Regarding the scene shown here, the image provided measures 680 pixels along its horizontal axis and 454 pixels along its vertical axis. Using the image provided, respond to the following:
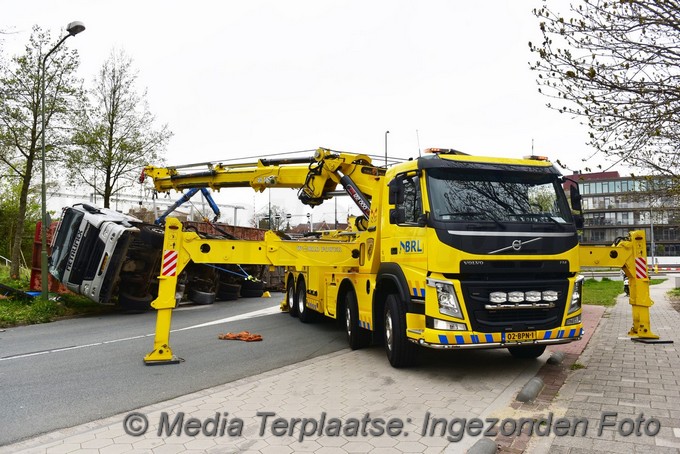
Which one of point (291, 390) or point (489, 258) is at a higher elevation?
point (489, 258)

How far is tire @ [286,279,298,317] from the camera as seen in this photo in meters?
13.5

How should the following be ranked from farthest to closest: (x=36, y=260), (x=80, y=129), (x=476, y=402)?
(x=80, y=129), (x=36, y=260), (x=476, y=402)

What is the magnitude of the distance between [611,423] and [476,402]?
1.37 m

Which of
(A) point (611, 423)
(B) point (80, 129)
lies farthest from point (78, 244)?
(A) point (611, 423)

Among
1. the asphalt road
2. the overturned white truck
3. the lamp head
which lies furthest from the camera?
the lamp head

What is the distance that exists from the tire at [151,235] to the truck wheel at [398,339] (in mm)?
8071

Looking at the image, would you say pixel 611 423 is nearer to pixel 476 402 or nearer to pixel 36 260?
pixel 476 402

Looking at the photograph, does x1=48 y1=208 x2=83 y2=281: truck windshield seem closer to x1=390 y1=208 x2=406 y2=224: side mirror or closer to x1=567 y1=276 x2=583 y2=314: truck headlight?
x1=390 y1=208 x2=406 y2=224: side mirror

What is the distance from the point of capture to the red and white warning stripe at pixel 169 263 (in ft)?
25.9

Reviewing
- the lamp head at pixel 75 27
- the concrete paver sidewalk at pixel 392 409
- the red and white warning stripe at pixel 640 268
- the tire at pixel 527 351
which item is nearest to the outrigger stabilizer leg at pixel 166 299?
the concrete paver sidewalk at pixel 392 409

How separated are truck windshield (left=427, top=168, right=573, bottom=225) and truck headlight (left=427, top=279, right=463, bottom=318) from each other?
0.85m

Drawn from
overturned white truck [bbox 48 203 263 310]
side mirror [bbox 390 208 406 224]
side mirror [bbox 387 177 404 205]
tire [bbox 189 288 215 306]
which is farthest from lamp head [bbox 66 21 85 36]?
side mirror [bbox 390 208 406 224]

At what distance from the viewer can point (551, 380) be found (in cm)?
669

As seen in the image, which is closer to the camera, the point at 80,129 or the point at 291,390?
the point at 291,390
